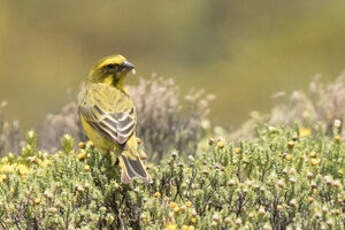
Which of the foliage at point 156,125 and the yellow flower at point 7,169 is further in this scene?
the foliage at point 156,125

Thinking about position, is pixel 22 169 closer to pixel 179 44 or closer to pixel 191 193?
pixel 191 193

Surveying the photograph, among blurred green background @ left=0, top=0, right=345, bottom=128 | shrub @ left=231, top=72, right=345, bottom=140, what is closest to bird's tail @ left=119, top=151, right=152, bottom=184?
shrub @ left=231, top=72, right=345, bottom=140

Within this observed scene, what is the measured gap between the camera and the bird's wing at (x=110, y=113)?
6172 millimetres

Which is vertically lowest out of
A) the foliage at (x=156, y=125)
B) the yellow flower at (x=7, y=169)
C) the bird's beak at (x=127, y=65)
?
the yellow flower at (x=7, y=169)

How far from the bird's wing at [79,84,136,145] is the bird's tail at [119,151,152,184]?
0.50 feet

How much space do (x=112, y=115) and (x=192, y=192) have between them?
1110 mm

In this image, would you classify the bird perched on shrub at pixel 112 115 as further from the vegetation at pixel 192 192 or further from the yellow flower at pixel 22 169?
the yellow flower at pixel 22 169

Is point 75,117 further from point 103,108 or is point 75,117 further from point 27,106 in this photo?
point 27,106

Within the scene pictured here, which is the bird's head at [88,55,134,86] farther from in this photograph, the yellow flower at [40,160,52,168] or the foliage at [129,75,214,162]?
the foliage at [129,75,214,162]

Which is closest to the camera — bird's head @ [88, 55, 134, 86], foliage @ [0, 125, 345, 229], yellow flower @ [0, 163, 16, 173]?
foliage @ [0, 125, 345, 229]

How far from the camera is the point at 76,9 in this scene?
20.9 metres

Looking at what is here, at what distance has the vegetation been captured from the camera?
17.0 feet

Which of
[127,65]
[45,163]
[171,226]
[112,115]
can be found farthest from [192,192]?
[127,65]

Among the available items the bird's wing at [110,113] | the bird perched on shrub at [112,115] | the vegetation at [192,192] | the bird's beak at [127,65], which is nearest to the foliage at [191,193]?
the vegetation at [192,192]
